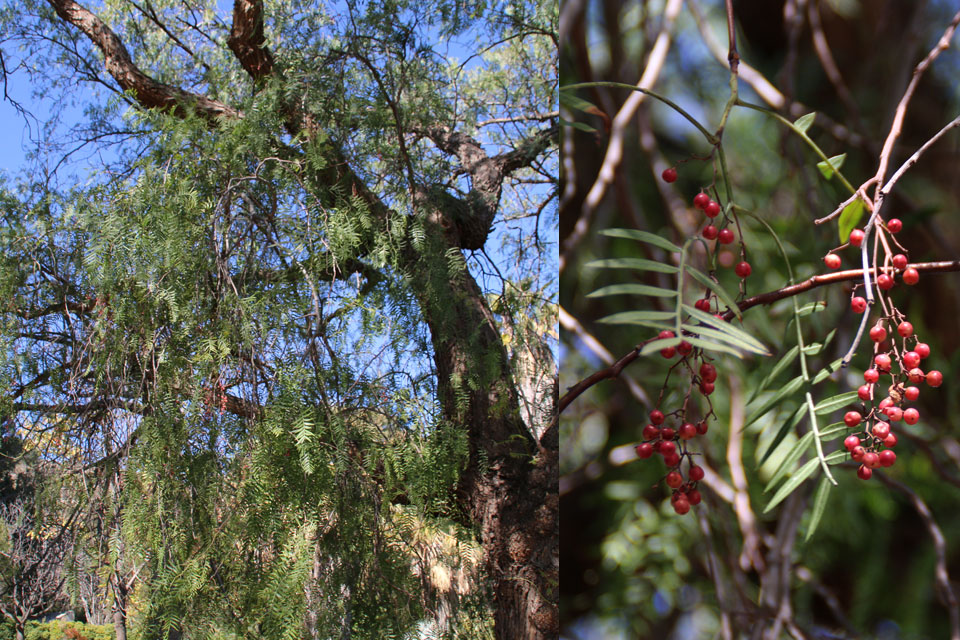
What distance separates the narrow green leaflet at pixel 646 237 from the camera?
0.49 m

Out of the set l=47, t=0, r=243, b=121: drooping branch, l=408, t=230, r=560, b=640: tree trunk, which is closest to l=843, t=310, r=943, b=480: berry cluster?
l=408, t=230, r=560, b=640: tree trunk

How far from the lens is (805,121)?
51cm

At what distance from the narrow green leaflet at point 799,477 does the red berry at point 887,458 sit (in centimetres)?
2

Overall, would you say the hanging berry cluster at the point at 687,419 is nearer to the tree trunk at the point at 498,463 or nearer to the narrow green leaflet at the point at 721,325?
the narrow green leaflet at the point at 721,325

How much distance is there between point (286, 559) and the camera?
5.27 feet

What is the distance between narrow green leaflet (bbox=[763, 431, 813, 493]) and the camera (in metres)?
0.48

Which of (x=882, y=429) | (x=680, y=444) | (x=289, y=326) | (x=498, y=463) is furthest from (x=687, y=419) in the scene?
(x=498, y=463)

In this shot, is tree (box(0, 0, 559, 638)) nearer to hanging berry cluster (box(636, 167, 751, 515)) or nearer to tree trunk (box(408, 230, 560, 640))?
tree trunk (box(408, 230, 560, 640))

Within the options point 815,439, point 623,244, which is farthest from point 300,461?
point 815,439

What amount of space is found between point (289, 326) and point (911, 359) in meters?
1.48

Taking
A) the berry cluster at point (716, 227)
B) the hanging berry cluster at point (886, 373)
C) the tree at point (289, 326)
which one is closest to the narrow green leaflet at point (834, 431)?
the hanging berry cluster at point (886, 373)

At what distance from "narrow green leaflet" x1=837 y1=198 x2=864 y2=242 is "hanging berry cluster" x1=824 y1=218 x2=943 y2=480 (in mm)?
10

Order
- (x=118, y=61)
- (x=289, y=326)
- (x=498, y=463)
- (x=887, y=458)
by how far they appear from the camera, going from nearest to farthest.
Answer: (x=887, y=458), (x=289, y=326), (x=498, y=463), (x=118, y=61)

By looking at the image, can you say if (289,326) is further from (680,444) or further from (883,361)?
(883,361)
